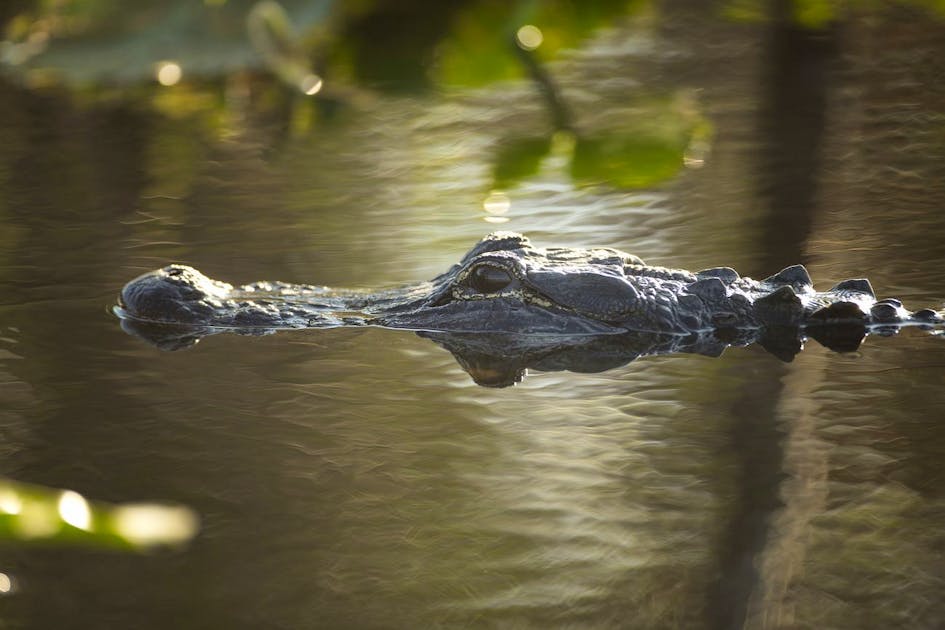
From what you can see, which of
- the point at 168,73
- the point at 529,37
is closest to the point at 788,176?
the point at 529,37

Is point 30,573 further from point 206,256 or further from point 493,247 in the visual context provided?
point 206,256

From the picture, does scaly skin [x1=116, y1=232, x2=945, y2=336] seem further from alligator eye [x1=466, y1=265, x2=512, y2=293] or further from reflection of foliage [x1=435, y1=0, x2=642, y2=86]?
reflection of foliage [x1=435, y1=0, x2=642, y2=86]

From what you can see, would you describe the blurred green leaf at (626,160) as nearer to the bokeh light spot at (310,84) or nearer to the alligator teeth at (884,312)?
the bokeh light spot at (310,84)

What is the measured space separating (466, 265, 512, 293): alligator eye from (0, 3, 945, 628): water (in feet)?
1.13

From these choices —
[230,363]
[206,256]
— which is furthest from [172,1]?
[206,256]

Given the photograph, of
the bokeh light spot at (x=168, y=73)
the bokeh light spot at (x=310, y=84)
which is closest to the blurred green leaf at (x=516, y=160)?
the bokeh light spot at (x=310, y=84)

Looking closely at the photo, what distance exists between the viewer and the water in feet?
8.49

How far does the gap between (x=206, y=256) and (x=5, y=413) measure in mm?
2321

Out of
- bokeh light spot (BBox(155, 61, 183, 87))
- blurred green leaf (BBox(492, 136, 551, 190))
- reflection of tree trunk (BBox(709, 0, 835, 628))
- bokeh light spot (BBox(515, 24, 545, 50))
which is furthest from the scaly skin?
bokeh light spot (BBox(155, 61, 183, 87))

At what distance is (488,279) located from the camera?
5.25m

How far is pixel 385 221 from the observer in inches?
276

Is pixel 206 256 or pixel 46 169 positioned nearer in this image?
pixel 206 256

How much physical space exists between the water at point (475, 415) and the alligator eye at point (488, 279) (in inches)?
13.5

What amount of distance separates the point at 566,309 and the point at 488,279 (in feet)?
1.14
